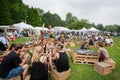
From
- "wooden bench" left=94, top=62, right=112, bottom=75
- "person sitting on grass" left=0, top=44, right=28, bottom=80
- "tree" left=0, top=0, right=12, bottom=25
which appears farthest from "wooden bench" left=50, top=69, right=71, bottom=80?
"tree" left=0, top=0, right=12, bottom=25

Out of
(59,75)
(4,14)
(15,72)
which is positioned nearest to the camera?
(15,72)

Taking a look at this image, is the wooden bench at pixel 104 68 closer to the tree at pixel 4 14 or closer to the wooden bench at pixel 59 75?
the wooden bench at pixel 59 75

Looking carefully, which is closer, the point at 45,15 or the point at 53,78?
the point at 53,78

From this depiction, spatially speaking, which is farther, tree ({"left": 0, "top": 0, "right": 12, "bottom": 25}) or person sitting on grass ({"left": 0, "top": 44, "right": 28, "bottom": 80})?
tree ({"left": 0, "top": 0, "right": 12, "bottom": 25})

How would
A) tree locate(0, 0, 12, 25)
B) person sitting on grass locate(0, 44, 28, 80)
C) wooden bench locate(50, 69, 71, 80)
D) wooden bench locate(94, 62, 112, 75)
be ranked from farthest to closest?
tree locate(0, 0, 12, 25)
wooden bench locate(94, 62, 112, 75)
wooden bench locate(50, 69, 71, 80)
person sitting on grass locate(0, 44, 28, 80)

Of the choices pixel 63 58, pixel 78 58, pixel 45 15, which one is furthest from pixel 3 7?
pixel 45 15

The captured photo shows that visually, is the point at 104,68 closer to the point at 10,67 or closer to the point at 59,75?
the point at 59,75

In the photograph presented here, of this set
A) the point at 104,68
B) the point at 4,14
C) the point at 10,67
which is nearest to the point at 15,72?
the point at 10,67

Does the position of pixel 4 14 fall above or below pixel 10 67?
above

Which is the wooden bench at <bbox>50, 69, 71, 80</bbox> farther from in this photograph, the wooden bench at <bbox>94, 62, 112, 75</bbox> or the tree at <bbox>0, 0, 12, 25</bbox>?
the tree at <bbox>0, 0, 12, 25</bbox>

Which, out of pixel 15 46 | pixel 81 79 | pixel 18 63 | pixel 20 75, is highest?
pixel 15 46

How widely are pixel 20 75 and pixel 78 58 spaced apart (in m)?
5.28

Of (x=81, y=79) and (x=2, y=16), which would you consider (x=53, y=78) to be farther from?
(x=2, y=16)

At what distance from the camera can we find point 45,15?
110 metres
